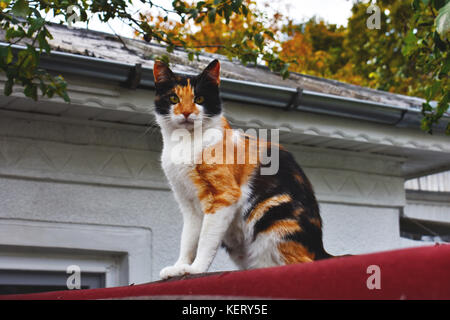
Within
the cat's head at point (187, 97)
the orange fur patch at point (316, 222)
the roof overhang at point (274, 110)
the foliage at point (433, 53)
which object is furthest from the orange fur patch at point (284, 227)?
the roof overhang at point (274, 110)

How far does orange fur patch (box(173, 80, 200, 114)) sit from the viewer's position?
2.24 meters

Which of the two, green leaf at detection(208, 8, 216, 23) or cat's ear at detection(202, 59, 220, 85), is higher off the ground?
green leaf at detection(208, 8, 216, 23)

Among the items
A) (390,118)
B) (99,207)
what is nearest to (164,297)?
(99,207)

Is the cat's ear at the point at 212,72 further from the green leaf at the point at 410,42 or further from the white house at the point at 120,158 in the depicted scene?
the white house at the point at 120,158

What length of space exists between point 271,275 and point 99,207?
9.29ft

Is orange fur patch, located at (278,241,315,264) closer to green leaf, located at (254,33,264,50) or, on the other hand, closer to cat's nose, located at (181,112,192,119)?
cat's nose, located at (181,112,192,119)

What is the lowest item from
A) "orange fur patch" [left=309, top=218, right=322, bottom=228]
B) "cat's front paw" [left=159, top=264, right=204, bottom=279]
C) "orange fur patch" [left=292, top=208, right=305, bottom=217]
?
"cat's front paw" [left=159, top=264, right=204, bottom=279]

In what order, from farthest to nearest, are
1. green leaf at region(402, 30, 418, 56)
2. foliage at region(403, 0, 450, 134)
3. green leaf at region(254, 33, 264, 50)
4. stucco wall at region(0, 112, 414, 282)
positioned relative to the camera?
stucco wall at region(0, 112, 414, 282)
green leaf at region(254, 33, 264, 50)
green leaf at region(402, 30, 418, 56)
foliage at region(403, 0, 450, 134)

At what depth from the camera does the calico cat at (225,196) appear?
6.89 ft

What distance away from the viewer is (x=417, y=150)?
4812 mm

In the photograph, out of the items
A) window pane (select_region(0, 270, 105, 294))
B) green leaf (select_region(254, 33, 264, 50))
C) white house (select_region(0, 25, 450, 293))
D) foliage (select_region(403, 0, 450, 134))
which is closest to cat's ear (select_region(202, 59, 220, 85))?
foliage (select_region(403, 0, 450, 134))

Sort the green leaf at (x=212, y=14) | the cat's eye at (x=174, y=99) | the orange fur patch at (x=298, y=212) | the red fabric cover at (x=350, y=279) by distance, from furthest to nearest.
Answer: the green leaf at (x=212, y=14), the cat's eye at (x=174, y=99), the orange fur patch at (x=298, y=212), the red fabric cover at (x=350, y=279)

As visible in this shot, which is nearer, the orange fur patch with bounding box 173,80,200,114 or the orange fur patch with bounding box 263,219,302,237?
the orange fur patch with bounding box 263,219,302,237

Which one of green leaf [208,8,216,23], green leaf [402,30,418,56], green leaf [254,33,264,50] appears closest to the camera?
green leaf [208,8,216,23]
